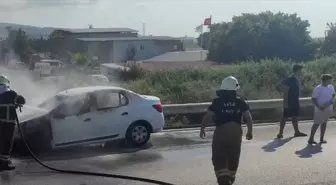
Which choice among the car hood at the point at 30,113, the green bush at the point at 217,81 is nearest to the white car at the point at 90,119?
the car hood at the point at 30,113

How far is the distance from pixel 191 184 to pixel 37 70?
1505 cm

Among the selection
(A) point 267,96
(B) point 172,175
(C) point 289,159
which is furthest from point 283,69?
(B) point 172,175

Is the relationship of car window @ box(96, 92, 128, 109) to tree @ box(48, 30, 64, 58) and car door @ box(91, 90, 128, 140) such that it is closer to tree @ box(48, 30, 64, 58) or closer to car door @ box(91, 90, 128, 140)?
car door @ box(91, 90, 128, 140)

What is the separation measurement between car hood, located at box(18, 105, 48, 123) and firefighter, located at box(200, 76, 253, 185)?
4412mm

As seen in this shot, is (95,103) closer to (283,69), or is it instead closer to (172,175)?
(172,175)

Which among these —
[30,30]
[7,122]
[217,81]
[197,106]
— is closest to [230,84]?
[7,122]

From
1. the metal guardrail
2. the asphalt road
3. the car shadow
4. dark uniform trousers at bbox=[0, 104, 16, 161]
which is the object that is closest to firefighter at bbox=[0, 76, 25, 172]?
dark uniform trousers at bbox=[0, 104, 16, 161]

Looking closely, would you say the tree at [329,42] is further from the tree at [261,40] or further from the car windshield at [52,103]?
the car windshield at [52,103]

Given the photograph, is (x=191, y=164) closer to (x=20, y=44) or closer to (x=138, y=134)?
(x=138, y=134)

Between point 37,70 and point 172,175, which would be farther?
point 37,70

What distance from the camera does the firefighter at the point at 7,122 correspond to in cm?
960

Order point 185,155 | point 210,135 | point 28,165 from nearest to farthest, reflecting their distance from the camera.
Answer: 1. point 28,165
2. point 185,155
3. point 210,135

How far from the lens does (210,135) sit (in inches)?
535

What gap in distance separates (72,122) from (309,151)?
4.70m
